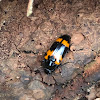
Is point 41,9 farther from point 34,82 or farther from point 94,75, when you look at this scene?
point 94,75

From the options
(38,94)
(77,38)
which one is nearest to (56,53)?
(77,38)

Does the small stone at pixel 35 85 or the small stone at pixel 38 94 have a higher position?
the small stone at pixel 35 85

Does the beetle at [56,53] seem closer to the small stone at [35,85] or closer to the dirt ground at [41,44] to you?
the dirt ground at [41,44]

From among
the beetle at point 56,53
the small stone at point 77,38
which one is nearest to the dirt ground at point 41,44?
the small stone at point 77,38

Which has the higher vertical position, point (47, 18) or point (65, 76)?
point (47, 18)

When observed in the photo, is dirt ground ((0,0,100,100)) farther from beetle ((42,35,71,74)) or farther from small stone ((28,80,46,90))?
beetle ((42,35,71,74))

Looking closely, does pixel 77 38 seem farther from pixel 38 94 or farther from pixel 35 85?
pixel 38 94

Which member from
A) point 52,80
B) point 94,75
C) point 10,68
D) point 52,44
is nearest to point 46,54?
point 52,44
